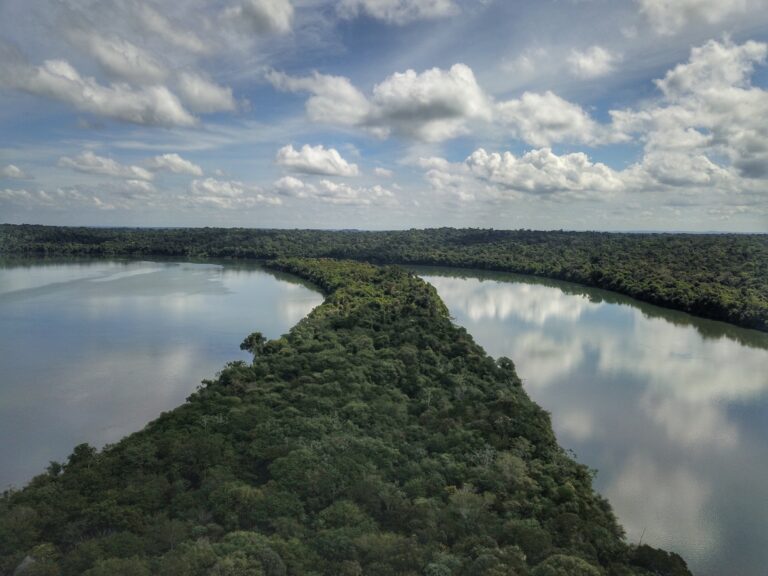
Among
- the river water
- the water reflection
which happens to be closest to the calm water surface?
the river water

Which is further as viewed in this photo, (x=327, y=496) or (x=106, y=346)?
(x=106, y=346)

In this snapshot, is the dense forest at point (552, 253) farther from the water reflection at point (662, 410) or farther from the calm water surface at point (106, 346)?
the calm water surface at point (106, 346)

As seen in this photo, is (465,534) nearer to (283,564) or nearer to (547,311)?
(283,564)

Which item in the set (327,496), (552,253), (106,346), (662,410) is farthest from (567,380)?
(552,253)

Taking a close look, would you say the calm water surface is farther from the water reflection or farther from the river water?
the water reflection

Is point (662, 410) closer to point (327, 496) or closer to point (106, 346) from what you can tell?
point (327, 496)

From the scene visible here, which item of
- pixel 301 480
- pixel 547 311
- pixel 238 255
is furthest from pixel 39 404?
pixel 238 255
